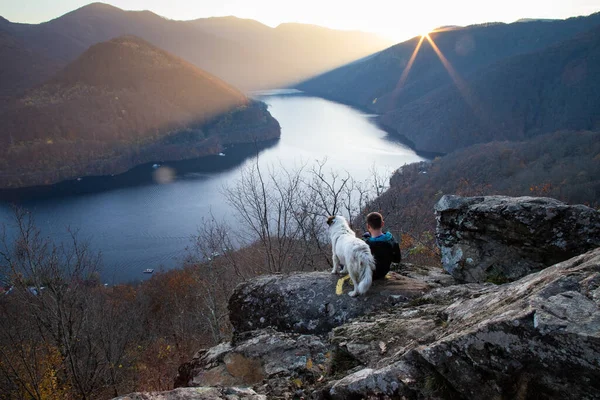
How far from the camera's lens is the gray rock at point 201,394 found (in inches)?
128

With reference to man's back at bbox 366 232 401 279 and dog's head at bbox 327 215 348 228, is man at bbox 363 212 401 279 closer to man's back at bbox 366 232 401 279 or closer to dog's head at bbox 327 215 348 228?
man's back at bbox 366 232 401 279

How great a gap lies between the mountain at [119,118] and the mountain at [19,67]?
1236 inches

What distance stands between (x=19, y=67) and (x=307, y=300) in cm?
21904

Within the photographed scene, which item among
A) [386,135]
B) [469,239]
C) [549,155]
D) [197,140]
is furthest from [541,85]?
[469,239]

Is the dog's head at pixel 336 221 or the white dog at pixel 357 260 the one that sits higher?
the dog's head at pixel 336 221

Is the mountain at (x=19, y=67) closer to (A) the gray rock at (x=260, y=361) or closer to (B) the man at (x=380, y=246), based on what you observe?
(A) the gray rock at (x=260, y=361)

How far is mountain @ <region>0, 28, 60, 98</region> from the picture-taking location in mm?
158750

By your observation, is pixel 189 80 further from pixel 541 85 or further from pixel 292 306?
pixel 292 306

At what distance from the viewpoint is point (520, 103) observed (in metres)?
116

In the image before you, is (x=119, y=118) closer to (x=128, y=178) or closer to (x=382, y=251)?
(x=128, y=178)

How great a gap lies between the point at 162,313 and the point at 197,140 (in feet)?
310

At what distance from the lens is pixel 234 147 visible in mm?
118875

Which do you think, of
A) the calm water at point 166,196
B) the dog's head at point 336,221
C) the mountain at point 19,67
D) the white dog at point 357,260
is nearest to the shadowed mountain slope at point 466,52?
the calm water at point 166,196

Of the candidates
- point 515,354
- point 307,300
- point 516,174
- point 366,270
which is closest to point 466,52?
point 516,174
